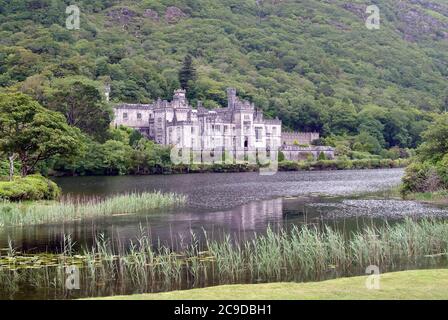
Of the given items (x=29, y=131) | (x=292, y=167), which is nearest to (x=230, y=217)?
(x=29, y=131)

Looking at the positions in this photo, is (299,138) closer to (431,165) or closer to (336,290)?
(431,165)

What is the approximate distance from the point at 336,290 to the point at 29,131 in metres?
27.4

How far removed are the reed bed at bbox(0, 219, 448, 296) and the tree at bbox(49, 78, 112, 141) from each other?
5461 centimetres

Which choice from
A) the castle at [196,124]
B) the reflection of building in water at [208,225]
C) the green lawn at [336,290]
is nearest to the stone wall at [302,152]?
the castle at [196,124]

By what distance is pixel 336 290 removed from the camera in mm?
13414

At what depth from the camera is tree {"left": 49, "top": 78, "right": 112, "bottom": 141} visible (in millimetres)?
72037

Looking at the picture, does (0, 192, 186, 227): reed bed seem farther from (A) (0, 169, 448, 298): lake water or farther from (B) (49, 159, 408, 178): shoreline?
(B) (49, 159, 408, 178): shoreline

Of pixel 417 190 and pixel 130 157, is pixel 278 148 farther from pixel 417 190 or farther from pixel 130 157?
pixel 417 190

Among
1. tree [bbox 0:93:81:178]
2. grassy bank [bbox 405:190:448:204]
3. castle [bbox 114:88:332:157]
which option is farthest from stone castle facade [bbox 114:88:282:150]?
grassy bank [bbox 405:190:448:204]

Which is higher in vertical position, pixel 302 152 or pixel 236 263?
pixel 302 152

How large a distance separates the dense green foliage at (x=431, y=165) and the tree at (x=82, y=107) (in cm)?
4394
